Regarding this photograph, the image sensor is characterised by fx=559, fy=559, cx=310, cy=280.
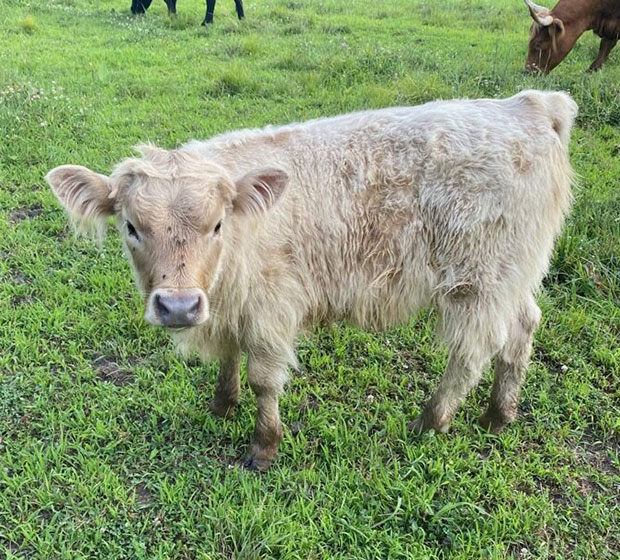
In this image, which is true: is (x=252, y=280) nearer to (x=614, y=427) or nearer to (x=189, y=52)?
(x=614, y=427)

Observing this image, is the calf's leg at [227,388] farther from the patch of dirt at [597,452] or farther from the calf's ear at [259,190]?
the patch of dirt at [597,452]

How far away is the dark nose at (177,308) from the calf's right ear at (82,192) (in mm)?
607

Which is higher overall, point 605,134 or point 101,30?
point 101,30

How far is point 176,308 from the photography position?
213cm

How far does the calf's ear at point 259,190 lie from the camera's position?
2463 mm

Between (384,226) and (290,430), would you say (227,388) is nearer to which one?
(290,430)

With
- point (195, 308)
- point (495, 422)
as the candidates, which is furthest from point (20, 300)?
point (495, 422)

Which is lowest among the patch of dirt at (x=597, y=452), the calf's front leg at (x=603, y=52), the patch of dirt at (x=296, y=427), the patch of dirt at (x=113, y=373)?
the patch of dirt at (x=296, y=427)

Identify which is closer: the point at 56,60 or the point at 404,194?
the point at 404,194

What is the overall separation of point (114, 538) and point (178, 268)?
53.0 inches

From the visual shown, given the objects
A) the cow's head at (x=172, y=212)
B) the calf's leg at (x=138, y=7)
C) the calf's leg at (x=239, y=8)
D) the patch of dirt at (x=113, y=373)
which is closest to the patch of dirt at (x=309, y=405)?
the patch of dirt at (x=113, y=373)

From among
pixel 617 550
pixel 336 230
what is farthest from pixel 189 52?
pixel 617 550

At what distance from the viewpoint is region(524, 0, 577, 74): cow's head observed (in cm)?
798

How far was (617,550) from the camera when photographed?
2562 millimetres
